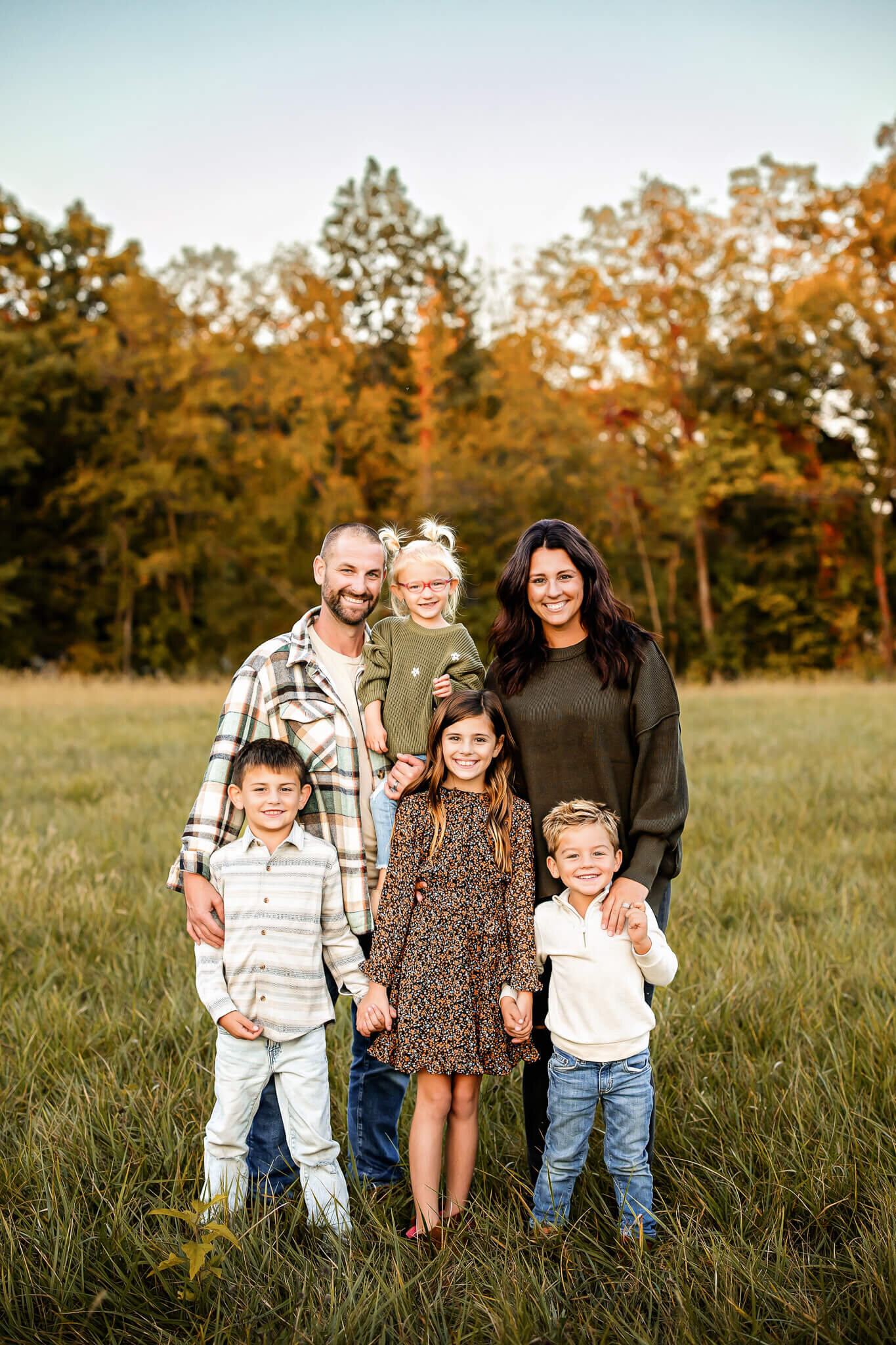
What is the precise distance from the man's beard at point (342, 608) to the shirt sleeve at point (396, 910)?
0.73 metres

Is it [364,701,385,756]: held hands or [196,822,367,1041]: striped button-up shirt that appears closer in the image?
[196,822,367,1041]: striped button-up shirt

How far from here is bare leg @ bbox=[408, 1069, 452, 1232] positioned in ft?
9.45

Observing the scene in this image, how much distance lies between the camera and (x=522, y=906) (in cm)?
291

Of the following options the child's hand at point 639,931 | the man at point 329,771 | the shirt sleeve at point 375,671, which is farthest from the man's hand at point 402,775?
the child's hand at point 639,931

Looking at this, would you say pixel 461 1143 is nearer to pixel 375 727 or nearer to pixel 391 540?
pixel 375 727

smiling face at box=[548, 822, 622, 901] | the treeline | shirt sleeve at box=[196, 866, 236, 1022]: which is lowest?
shirt sleeve at box=[196, 866, 236, 1022]

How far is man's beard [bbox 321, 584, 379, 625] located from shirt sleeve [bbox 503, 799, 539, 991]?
0.85 m

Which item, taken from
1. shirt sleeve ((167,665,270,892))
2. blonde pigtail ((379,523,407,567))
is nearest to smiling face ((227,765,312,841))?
shirt sleeve ((167,665,270,892))

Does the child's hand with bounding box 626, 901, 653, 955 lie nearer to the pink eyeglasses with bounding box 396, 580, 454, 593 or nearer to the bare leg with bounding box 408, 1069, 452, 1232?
the bare leg with bounding box 408, 1069, 452, 1232

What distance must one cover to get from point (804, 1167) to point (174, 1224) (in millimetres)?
1938

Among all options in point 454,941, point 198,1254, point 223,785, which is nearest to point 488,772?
point 454,941

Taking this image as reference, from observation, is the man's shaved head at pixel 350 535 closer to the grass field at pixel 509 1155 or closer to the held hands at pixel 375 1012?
the held hands at pixel 375 1012

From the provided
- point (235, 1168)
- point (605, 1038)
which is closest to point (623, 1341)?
point (605, 1038)

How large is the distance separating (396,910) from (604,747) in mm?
816
